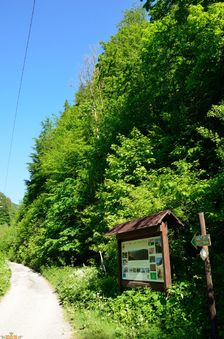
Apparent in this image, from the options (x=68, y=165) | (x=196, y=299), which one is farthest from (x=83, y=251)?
(x=196, y=299)

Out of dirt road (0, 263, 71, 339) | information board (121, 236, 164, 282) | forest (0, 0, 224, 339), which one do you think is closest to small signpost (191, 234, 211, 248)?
forest (0, 0, 224, 339)

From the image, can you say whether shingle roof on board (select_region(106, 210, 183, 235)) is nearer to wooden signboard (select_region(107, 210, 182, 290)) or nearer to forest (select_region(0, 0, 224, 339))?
wooden signboard (select_region(107, 210, 182, 290))

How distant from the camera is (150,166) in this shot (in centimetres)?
1661

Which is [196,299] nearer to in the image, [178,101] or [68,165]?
[178,101]

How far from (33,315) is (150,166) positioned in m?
8.55

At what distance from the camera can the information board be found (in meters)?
9.18

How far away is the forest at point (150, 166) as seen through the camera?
8.84 meters

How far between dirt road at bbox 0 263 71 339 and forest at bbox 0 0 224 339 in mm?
893

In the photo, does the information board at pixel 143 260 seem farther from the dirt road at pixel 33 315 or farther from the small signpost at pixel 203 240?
the dirt road at pixel 33 315

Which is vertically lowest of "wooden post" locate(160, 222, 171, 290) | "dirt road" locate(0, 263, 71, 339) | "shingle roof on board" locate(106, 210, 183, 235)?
"dirt road" locate(0, 263, 71, 339)

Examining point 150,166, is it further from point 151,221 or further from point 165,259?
point 165,259

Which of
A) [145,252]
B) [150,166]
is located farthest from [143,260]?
[150,166]

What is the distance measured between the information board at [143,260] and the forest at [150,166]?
0.49 meters

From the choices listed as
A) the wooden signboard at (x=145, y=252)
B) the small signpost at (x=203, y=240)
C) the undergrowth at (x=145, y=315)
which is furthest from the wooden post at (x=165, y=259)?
the small signpost at (x=203, y=240)
